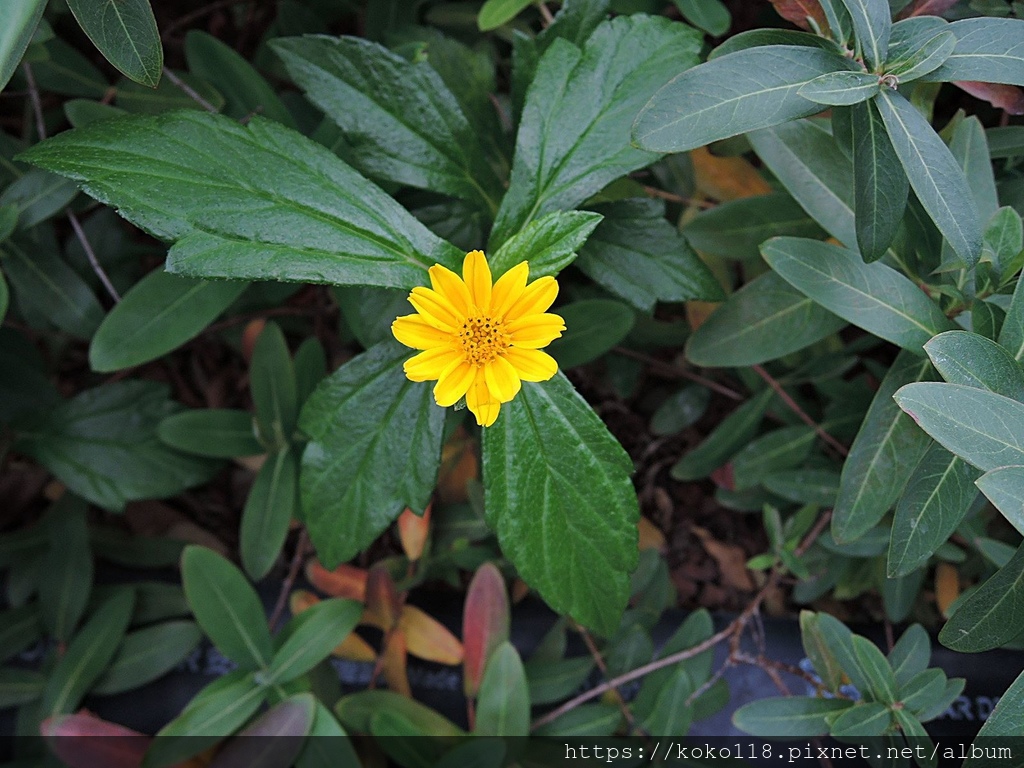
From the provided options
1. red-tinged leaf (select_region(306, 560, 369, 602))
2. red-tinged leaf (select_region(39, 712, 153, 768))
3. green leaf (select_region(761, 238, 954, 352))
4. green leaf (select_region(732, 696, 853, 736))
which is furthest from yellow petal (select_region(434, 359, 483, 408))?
red-tinged leaf (select_region(39, 712, 153, 768))

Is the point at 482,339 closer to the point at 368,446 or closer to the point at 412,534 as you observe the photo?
the point at 368,446

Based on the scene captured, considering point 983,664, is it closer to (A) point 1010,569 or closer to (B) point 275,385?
(A) point 1010,569

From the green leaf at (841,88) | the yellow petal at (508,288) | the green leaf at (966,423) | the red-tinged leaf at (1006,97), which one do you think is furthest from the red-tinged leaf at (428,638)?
the red-tinged leaf at (1006,97)

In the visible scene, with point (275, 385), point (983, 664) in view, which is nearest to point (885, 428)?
point (983, 664)

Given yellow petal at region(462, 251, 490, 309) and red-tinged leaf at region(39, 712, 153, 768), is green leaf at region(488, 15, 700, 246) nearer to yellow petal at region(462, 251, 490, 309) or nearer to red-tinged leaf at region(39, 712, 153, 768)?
yellow petal at region(462, 251, 490, 309)

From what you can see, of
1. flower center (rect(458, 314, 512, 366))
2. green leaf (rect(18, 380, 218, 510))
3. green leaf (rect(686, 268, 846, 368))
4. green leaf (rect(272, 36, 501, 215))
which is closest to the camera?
flower center (rect(458, 314, 512, 366))

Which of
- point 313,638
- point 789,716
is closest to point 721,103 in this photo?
point 789,716

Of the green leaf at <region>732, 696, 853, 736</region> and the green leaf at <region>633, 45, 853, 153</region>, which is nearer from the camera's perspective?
the green leaf at <region>633, 45, 853, 153</region>
